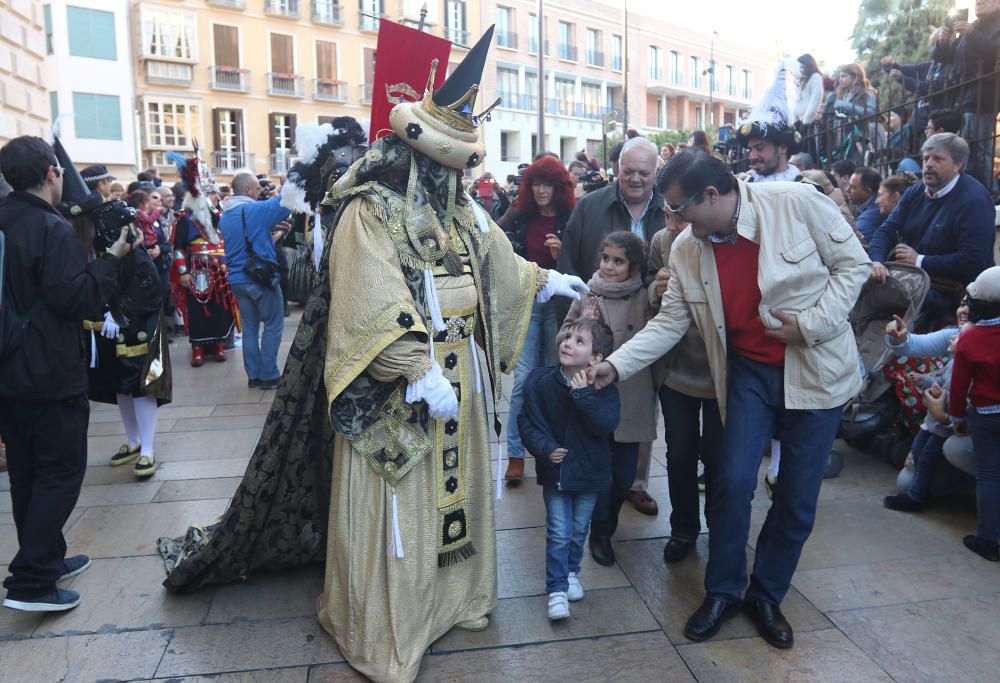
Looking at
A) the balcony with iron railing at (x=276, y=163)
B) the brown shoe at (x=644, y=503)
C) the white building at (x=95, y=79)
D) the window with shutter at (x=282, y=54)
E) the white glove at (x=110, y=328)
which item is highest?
the window with shutter at (x=282, y=54)

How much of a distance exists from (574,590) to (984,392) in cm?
213

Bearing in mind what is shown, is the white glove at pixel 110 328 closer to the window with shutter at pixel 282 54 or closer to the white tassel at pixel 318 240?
the white tassel at pixel 318 240

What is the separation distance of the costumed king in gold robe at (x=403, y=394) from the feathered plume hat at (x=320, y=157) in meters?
0.72

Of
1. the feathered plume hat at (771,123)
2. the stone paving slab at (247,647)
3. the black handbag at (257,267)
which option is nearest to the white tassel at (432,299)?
the stone paving slab at (247,647)

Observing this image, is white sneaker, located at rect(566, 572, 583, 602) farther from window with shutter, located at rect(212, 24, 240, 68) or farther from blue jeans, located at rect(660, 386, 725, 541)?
window with shutter, located at rect(212, 24, 240, 68)

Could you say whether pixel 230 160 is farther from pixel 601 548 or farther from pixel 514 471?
pixel 601 548

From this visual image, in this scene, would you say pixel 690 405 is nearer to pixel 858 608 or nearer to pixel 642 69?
pixel 858 608

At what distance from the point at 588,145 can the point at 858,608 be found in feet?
132

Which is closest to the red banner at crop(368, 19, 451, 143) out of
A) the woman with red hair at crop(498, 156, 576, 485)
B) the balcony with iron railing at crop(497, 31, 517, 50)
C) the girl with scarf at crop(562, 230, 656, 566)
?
the girl with scarf at crop(562, 230, 656, 566)

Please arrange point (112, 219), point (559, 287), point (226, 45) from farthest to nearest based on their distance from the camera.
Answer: point (226, 45) < point (112, 219) < point (559, 287)

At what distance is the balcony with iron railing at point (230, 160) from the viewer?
31422 mm

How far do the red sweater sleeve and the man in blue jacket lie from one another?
106cm

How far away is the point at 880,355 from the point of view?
473cm

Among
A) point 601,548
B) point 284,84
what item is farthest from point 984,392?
point 284,84
